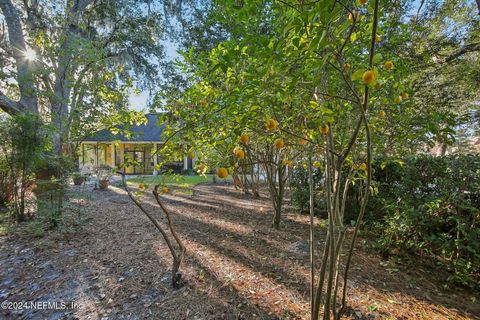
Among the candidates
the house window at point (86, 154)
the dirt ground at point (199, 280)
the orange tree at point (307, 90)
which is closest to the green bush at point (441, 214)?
the dirt ground at point (199, 280)

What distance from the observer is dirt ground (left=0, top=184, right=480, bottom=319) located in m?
1.91

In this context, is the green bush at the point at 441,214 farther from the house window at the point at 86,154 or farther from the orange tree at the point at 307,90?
the house window at the point at 86,154

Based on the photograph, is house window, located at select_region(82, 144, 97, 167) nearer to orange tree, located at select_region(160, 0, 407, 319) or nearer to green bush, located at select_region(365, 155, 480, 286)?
orange tree, located at select_region(160, 0, 407, 319)

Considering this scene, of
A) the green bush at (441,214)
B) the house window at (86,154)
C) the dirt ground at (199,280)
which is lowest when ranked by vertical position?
the dirt ground at (199,280)

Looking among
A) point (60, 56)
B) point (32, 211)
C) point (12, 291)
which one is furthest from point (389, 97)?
point (32, 211)

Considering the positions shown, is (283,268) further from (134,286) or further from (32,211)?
(32,211)

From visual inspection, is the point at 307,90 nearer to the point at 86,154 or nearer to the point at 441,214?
the point at 441,214

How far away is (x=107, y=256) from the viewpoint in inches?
110

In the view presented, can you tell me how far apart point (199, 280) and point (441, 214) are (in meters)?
3.09

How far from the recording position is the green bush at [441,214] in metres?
2.45

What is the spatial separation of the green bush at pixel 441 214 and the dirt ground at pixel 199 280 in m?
0.32

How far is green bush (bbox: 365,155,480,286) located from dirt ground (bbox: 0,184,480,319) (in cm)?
32

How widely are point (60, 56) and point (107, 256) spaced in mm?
3621

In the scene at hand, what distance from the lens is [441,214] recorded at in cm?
272
